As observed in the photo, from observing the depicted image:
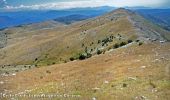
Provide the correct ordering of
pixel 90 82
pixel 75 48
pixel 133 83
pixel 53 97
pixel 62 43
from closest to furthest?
pixel 53 97
pixel 133 83
pixel 90 82
pixel 75 48
pixel 62 43

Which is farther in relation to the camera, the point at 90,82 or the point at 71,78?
the point at 71,78

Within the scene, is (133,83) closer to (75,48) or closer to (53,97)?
(53,97)

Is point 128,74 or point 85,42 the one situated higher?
point 128,74

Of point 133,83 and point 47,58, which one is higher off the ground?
point 133,83

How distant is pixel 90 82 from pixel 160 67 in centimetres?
882

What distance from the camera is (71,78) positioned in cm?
4216

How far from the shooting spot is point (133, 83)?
117 feet

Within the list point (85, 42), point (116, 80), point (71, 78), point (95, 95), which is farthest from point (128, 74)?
point (85, 42)

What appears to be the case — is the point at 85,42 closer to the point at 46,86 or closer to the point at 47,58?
the point at 47,58

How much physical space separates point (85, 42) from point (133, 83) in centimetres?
13379

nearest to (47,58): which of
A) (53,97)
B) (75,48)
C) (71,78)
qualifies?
(75,48)

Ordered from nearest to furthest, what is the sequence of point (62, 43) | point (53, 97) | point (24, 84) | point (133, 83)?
1. point (53, 97)
2. point (133, 83)
3. point (24, 84)
4. point (62, 43)

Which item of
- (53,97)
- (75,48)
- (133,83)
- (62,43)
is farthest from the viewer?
(62,43)

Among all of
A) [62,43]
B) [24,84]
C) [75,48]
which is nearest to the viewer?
[24,84]
